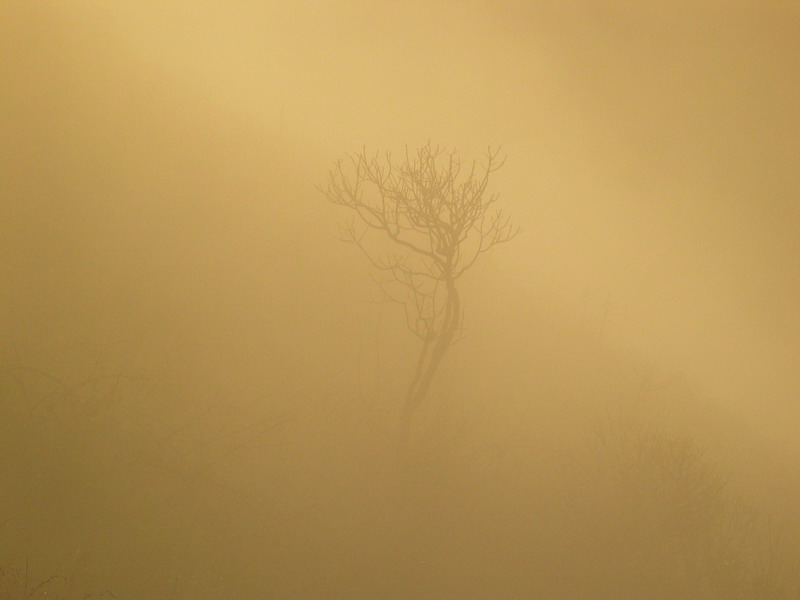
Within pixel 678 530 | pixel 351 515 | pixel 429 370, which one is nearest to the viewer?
pixel 351 515

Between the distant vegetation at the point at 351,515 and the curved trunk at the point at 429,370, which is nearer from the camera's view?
the distant vegetation at the point at 351,515

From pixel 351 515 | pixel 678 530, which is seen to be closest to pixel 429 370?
pixel 351 515

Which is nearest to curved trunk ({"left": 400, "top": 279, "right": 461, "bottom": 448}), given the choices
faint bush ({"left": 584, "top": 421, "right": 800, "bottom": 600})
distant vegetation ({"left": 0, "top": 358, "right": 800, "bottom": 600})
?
distant vegetation ({"left": 0, "top": 358, "right": 800, "bottom": 600})

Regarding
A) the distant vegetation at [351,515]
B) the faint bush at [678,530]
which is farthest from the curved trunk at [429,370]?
the faint bush at [678,530]

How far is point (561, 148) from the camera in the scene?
62875 mm

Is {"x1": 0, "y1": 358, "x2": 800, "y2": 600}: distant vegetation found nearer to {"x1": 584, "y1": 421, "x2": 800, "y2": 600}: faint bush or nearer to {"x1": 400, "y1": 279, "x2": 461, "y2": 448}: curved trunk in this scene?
{"x1": 584, "y1": 421, "x2": 800, "y2": 600}: faint bush

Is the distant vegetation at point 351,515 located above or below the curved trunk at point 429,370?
below

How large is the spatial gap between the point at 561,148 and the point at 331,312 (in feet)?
182

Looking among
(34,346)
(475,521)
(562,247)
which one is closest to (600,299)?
(562,247)

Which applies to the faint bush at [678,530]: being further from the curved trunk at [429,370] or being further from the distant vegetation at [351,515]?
the curved trunk at [429,370]

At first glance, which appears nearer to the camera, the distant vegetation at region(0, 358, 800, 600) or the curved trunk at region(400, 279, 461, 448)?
the distant vegetation at region(0, 358, 800, 600)

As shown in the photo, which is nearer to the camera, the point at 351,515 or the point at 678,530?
the point at 351,515

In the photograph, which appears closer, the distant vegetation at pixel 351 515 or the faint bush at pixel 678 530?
the distant vegetation at pixel 351 515

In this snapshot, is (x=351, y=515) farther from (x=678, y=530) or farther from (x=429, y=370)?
(x=678, y=530)
